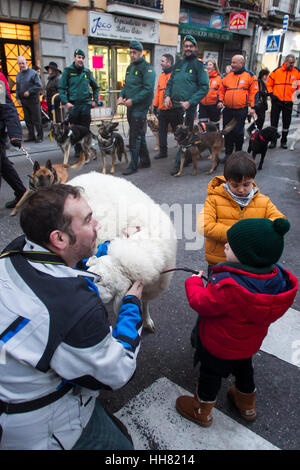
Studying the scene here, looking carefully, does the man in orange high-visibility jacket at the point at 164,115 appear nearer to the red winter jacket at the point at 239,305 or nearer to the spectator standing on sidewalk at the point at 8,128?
the spectator standing on sidewalk at the point at 8,128

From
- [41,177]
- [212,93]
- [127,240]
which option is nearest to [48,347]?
[127,240]

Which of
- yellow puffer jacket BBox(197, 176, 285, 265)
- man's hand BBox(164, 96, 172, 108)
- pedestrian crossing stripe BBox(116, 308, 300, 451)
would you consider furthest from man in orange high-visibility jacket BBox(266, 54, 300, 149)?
pedestrian crossing stripe BBox(116, 308, 300, 451)

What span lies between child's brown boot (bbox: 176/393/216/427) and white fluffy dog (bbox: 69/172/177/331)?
2.45 ft

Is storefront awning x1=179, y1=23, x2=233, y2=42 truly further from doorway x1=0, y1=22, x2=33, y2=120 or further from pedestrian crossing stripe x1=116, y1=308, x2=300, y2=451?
pedestrian crossing stripe x1=116, y1=308, x2=300, y2=451

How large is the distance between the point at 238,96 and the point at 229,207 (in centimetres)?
577

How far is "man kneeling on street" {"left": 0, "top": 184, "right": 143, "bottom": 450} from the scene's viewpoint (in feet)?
3.94

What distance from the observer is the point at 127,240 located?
200 cm

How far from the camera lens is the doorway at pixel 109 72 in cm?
1544

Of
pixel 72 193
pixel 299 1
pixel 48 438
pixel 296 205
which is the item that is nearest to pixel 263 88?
pixel 296 205

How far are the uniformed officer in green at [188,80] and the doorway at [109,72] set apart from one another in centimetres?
857

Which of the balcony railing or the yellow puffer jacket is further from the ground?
the balcony railing

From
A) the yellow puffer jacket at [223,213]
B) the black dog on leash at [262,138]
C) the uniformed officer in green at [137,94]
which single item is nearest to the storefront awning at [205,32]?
the uniformed officer in green at [137,94]
